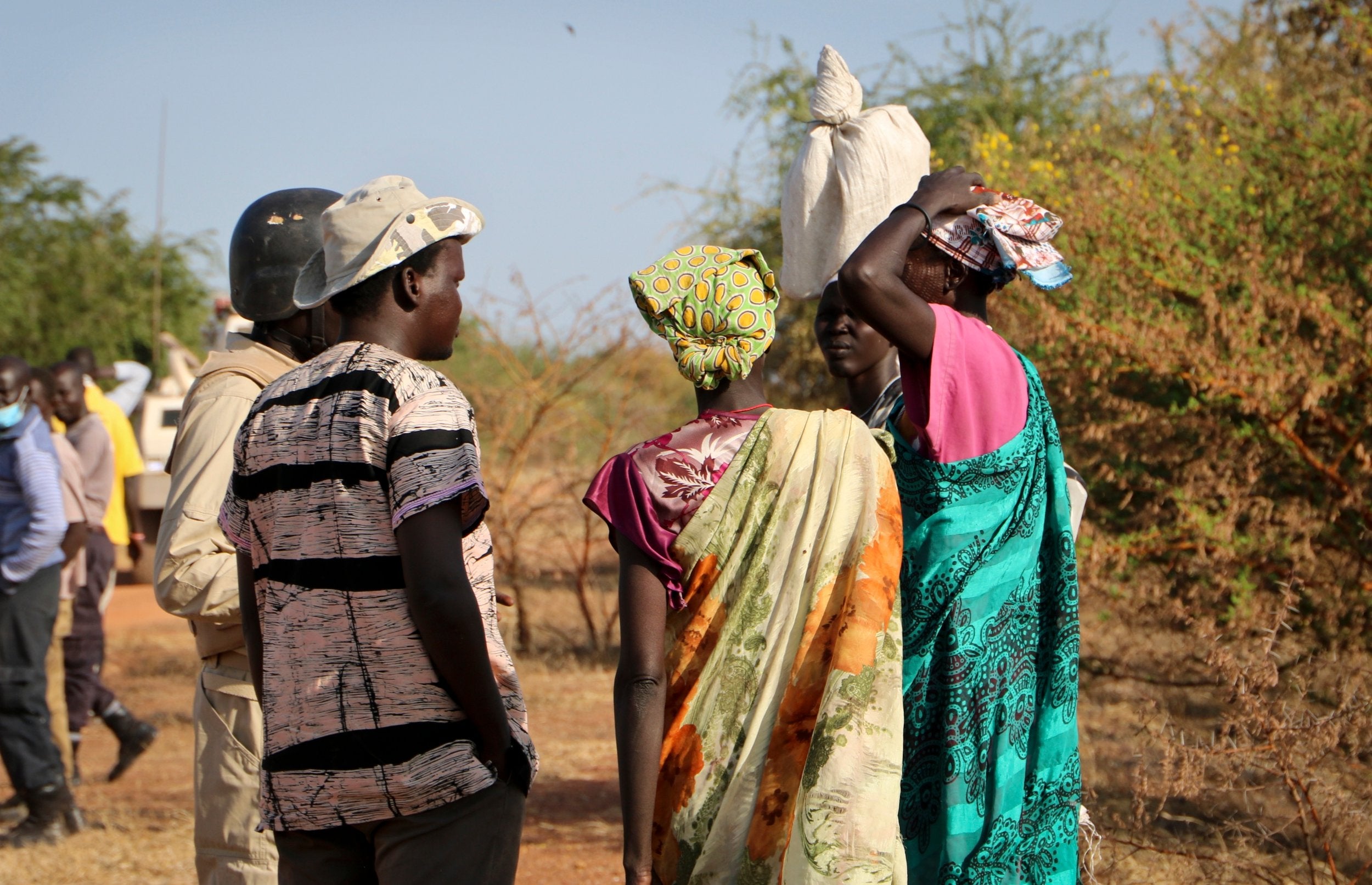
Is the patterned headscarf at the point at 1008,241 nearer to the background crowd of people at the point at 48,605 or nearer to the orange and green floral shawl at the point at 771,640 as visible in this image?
the orange and green floral shawl at the point at 771,640

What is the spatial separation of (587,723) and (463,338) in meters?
4.02

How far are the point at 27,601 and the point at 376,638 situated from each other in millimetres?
4026

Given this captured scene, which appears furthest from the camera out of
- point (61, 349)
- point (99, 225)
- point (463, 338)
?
point (99, 225)

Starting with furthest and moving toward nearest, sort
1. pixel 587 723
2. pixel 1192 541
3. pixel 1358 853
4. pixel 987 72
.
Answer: pixel 987 72, pixel 587 723, pixel 1192 541, pixel 1358 853

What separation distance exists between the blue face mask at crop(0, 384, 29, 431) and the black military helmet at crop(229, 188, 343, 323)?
2779mm

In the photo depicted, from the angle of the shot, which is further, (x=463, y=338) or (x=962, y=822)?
(x=463, y=338)

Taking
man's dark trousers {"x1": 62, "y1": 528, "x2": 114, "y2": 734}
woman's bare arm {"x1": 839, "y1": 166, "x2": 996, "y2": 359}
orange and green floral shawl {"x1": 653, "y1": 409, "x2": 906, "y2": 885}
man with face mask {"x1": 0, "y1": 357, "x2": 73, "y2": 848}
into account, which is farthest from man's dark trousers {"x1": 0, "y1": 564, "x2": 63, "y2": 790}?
woman's bare arm {"x1": 839, "y1": 166, "x2": 996, "y2": 359}

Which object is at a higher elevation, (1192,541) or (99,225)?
(99,225)

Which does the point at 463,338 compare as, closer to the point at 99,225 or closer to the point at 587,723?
the point at 587,723

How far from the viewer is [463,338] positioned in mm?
10633

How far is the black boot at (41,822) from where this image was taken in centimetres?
536

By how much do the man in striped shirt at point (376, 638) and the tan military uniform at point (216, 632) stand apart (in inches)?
23.1

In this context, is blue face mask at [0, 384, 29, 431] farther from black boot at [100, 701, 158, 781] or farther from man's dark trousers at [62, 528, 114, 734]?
black boot at [100, 701, 158, 781]

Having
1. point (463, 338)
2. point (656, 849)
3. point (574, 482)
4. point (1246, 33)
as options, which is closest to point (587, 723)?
point (574, 482)
